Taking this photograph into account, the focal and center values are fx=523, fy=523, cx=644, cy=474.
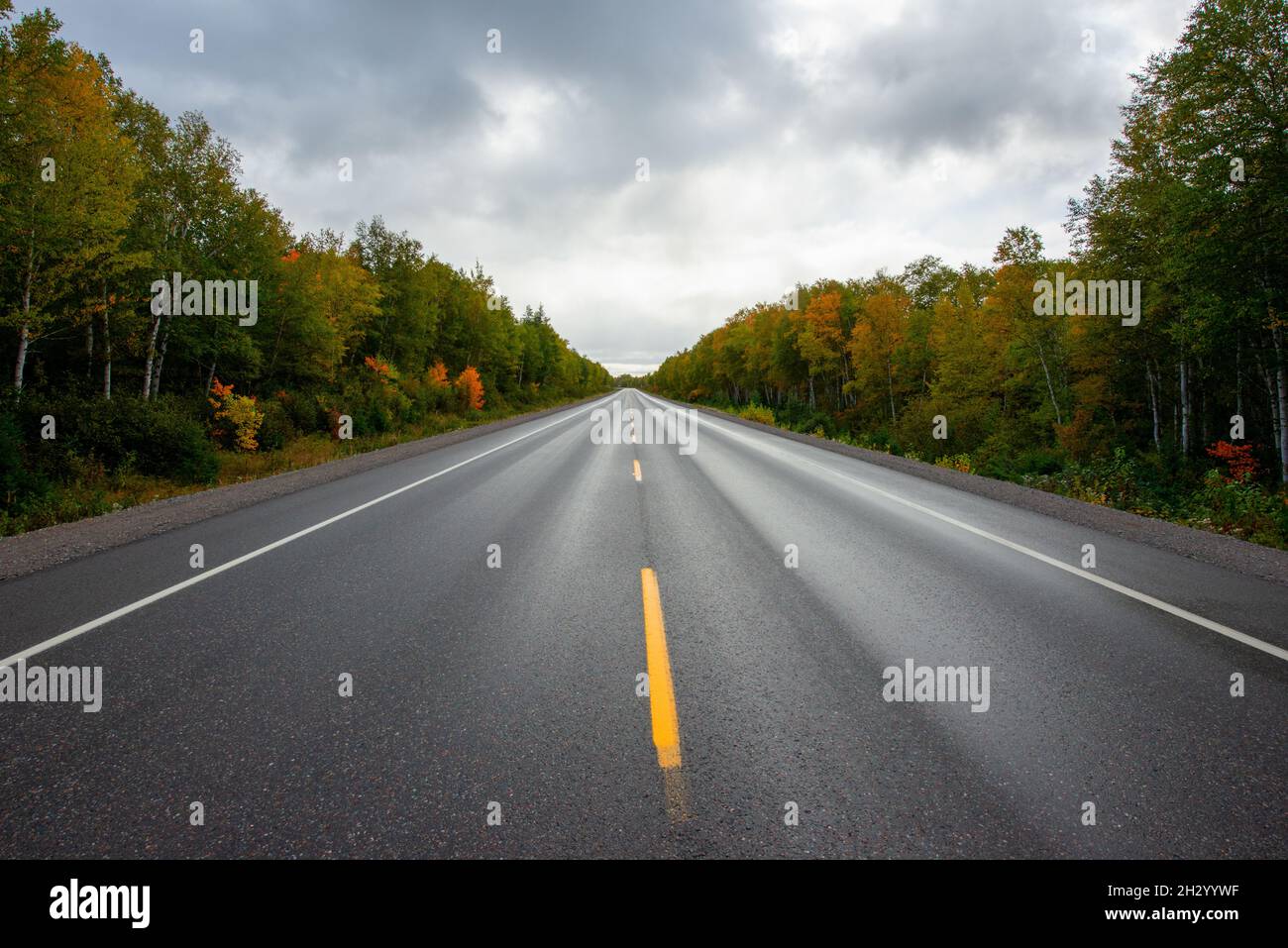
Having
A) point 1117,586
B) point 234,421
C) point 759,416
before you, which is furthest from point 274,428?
point 759,416

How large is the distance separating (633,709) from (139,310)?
22.9 metres

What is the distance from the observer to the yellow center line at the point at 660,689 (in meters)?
2.63

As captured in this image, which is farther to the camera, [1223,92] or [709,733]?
[1223,92]

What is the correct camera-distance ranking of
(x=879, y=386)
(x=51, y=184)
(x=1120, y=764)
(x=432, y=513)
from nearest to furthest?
(x=1120, y=764), (x=432, y=513), (x=51, y=184), (x=879, y=386)

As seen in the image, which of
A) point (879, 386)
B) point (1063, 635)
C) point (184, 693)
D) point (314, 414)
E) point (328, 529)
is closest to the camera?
point (184, 693)

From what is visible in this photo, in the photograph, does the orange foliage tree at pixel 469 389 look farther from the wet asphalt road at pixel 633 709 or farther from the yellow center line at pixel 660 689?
the yellow center line at pixel 660 689

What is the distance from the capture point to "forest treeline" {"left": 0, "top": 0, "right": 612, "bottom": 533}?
472 inches

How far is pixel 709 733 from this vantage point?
2.79 metres

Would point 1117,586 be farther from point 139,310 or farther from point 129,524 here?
point 139,310

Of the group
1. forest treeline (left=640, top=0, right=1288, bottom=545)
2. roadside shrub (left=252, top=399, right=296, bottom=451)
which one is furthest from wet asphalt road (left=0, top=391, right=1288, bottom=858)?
roadside shrub (left=252, top=399, right=296, bottom=451)

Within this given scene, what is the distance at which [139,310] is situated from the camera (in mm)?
17250

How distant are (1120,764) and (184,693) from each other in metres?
5.20
